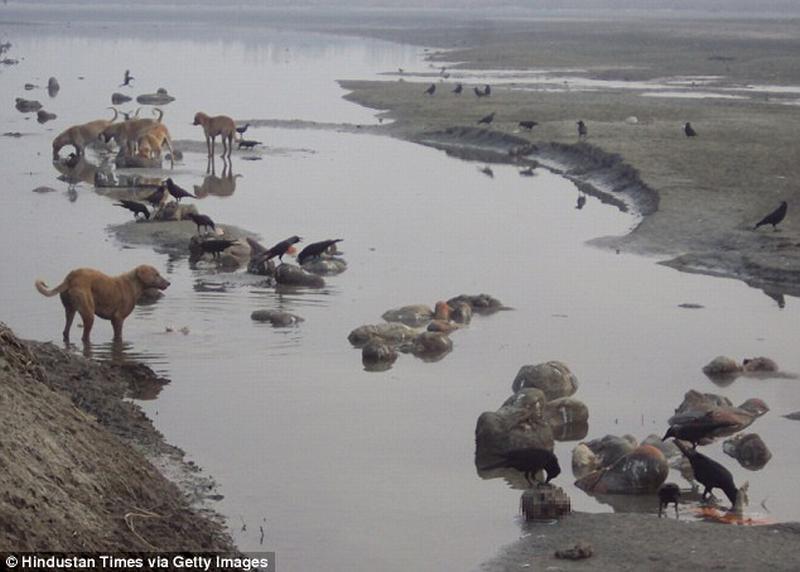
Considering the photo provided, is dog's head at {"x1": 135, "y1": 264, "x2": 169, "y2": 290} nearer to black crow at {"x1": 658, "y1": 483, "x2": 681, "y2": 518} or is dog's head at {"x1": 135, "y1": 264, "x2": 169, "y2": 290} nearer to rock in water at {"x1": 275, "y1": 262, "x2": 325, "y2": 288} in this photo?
rock in water at {"x1": 275, "y1": 262, "x2": 325, "y2": 288}

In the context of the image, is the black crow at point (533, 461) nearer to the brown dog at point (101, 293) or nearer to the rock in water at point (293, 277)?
the brown dog at point (101, 293)

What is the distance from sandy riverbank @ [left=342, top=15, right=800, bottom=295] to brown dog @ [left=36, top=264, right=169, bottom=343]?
818 centimetres

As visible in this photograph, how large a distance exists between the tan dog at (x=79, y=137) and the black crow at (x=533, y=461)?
2297 centimetres

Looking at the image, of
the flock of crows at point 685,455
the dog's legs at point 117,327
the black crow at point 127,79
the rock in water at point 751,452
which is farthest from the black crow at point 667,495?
the black crow at point 127,79

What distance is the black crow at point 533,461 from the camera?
Answer: 460 inches

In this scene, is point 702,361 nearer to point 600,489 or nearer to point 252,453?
point 600,489

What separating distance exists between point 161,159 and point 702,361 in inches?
753

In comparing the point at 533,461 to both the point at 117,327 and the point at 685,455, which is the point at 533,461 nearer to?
the point at 685,455

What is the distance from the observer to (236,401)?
13938 mm

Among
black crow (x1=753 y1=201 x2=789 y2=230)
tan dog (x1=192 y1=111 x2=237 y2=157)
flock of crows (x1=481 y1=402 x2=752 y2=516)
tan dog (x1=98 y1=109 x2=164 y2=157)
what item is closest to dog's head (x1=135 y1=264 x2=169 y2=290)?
flock of crows (x1=481 y1=402 x2=752 y2=516)

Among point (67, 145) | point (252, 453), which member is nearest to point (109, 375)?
point (252, 453)

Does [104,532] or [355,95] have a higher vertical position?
[104,532]

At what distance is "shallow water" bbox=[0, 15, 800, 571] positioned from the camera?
1141 cm

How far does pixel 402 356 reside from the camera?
633 inches
